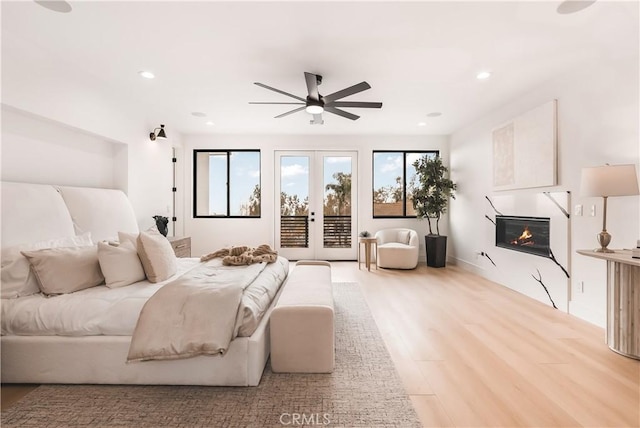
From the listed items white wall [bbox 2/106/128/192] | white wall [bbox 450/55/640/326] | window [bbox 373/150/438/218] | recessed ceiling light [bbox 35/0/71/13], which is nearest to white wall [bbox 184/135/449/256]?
window [bbox 373/150/438/218]

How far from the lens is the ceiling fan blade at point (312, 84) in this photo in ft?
9.87

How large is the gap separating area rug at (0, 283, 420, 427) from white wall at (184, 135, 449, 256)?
4584mm

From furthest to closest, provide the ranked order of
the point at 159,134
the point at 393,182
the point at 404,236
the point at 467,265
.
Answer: the point at 393,182 < the point at 404,236 < the point at 467,265 < the point at 159,134

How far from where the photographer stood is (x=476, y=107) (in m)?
4.79

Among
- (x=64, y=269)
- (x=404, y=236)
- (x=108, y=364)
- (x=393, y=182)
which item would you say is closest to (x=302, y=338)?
(x=108, y=364)

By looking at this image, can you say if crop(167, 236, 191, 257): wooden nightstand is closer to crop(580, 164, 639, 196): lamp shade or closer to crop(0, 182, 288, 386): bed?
crop(0, 182, 288, 386): bed

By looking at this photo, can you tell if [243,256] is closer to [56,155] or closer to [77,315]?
[77,315]

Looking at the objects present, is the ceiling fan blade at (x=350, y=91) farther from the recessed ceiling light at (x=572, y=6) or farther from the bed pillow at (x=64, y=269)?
the bed pillow at (x=64, y=269)

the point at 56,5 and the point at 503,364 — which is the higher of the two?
the point at 56,5

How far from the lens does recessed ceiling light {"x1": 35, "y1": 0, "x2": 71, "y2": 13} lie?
2.28 meters

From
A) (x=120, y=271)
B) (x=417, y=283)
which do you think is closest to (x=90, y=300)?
(x=120, y=271)

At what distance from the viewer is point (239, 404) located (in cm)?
188

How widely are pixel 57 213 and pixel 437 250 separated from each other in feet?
18.4

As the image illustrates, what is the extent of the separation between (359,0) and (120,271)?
8.99ft
